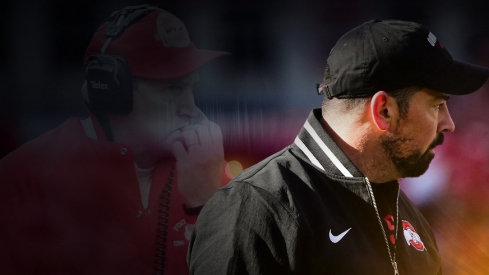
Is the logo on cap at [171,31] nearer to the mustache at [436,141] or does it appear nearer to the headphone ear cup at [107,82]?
the headphone ear cup at [107,82]

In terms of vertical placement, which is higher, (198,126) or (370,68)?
(370,68)

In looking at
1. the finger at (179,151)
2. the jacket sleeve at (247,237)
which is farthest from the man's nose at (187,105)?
the jacket sleeve at (247,237)

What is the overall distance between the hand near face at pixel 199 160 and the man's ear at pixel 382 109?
2.53 ft

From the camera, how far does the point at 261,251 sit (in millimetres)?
1396

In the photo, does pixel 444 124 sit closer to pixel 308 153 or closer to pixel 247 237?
pixel 308 153

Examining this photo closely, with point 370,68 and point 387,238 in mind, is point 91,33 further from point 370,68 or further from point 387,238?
point 387,238

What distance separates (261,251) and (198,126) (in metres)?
0.93

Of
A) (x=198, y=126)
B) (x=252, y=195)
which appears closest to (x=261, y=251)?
(x=252, y=195)

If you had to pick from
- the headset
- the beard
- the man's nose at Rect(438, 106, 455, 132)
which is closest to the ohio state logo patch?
the beard

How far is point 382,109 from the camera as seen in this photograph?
167cm

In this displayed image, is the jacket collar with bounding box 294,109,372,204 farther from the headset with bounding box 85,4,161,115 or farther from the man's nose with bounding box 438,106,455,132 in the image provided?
the headset with bounding box 85,4,161,115

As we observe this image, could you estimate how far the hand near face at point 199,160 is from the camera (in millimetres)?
2201

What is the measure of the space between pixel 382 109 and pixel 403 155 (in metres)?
0.17

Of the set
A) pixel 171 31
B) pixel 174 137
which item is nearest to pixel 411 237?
pixel 174 137
